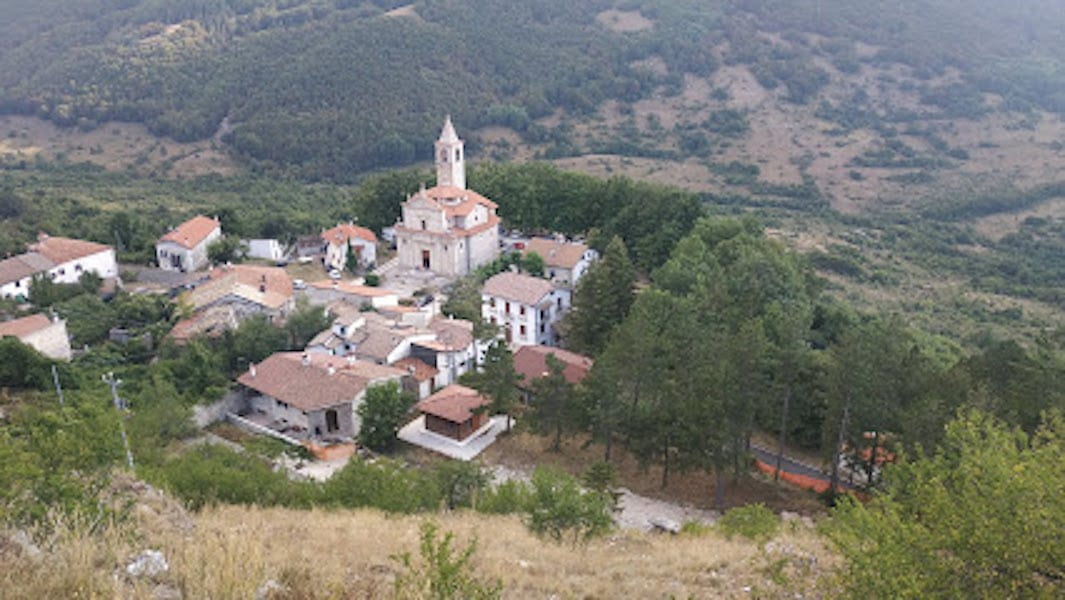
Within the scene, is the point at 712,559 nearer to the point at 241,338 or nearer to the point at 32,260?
the point at 241,338

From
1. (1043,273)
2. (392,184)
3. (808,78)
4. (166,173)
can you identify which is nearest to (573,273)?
(392,184)

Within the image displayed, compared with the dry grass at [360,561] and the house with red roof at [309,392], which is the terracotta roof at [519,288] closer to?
the house with red roof at [309,392]

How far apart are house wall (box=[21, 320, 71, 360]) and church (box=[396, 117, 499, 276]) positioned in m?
20.0

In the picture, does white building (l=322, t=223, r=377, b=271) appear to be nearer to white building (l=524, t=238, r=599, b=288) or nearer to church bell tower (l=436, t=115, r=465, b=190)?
church bell tower (l=436, t=115, r=465, b=190)

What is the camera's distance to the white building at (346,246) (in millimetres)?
50969

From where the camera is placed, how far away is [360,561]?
10578mm

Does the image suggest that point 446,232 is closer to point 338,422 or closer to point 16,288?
point 338,422

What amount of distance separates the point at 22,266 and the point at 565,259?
30226mm

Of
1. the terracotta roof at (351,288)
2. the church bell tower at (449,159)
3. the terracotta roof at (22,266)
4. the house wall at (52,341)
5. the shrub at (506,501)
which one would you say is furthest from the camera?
the church bell tower at (449,159)

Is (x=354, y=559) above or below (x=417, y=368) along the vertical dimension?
above

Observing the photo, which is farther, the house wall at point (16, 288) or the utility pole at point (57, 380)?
the house wall at point (16, 288)

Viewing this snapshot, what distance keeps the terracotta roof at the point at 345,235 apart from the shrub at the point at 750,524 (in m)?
37.1

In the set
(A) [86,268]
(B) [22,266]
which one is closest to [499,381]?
(A) [86,268]

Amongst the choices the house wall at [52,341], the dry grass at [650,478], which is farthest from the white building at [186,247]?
the dry grass at [650,478]
